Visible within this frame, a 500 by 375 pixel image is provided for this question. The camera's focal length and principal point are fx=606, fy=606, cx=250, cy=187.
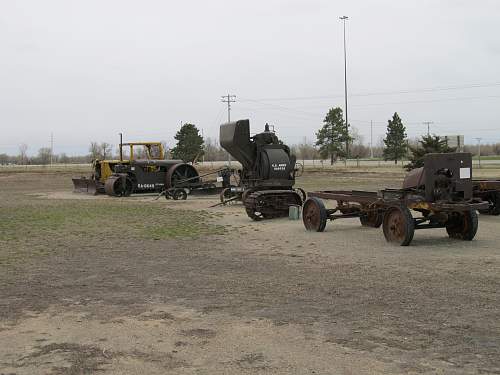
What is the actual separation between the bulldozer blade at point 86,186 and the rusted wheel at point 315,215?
17739 mm

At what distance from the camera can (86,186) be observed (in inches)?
1189

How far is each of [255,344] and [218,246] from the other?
6068mm

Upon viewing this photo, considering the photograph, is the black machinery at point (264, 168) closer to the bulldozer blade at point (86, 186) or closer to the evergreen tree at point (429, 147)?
the evergreen tree at point (429, 147)

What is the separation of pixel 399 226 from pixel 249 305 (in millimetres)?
5010

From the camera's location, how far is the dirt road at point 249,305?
185 inches

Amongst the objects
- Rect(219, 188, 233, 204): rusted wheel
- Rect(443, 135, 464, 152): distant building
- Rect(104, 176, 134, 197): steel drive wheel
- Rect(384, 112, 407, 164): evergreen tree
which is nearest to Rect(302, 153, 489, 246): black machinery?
Rect(219, 188, 233, 204): rusted wheel

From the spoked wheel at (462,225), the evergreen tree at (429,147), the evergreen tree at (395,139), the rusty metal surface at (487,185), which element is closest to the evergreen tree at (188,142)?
the evergreen tree at (395,139)

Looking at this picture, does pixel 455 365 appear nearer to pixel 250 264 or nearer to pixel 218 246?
pixel 250 264

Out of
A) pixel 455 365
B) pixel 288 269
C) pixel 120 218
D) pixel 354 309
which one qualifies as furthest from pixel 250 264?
pixel 120 218

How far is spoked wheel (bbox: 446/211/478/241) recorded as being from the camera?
11.1 metres

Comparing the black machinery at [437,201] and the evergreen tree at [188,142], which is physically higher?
the evergreen tree at [188,142]

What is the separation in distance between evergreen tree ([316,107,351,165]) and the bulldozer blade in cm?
5131

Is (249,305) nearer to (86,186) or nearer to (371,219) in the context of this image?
(371,219)

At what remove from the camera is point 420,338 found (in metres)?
5.15
